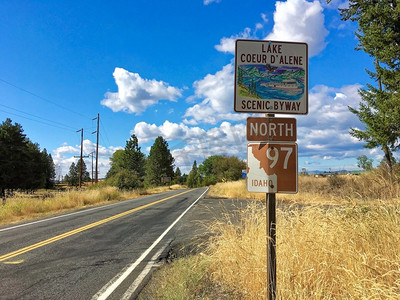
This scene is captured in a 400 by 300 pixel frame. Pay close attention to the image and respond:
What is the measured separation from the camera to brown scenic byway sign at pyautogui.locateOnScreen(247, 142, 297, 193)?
2891 mm

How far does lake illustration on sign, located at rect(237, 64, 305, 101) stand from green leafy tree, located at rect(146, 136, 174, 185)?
8026 centimetres

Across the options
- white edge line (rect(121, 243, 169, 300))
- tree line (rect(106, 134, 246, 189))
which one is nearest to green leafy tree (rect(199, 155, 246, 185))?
tree line (rect(106, 134, 246, 189))

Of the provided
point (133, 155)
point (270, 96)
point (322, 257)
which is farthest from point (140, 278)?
point (133, 155)

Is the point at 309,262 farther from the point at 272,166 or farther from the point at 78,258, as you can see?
the point at 78,258

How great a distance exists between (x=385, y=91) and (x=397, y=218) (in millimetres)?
14662

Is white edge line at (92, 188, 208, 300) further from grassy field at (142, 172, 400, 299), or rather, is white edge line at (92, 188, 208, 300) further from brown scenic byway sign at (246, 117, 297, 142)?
brown scenic byway sign at (246, 117, 297, 142)

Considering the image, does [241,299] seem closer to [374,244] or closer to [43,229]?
[374,244]

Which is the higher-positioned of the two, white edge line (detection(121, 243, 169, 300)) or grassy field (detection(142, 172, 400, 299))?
grassy field (detection(142, 172, 400, 299))

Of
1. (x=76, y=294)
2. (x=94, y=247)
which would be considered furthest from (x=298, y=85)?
(x=94, y=247)

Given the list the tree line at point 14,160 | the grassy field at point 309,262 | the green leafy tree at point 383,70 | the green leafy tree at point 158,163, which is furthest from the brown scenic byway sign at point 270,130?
the green leafy tree at point 158,163

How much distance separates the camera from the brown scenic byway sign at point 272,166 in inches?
114

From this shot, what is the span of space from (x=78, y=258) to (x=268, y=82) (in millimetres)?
5774

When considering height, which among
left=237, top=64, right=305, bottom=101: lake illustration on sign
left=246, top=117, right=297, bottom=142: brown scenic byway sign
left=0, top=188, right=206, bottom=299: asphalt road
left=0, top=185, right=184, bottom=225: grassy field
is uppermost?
left=237, top=64, right=305, bottom=101: lake illustration on sign

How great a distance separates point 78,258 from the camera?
629 centimetres
